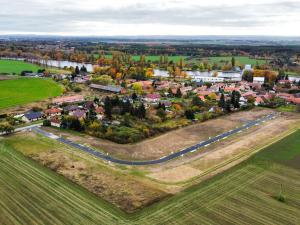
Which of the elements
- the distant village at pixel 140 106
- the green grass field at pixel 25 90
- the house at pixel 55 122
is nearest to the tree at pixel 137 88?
the distant village at pixel 140 106

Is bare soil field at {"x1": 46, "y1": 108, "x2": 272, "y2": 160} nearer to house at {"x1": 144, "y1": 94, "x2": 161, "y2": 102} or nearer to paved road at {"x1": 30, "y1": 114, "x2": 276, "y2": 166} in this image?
paved road at {"x1": 30, "y1": 114, "x2": 276, "y2": 166}

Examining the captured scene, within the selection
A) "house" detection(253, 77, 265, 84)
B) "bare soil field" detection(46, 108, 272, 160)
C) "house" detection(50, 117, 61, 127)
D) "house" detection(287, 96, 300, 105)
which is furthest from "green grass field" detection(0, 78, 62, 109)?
"house" detection(253, 77, 265, 84)

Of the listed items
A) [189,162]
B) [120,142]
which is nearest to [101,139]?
[120,142]

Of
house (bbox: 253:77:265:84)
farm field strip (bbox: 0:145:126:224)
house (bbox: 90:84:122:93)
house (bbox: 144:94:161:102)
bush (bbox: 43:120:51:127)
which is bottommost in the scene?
farm field strip (bbox: 0:145:126:224)

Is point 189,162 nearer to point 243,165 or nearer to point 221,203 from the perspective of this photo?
point 243,165

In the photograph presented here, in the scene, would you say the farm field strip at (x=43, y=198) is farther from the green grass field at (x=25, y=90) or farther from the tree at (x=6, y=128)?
the green grass field at (x=25, y=90)

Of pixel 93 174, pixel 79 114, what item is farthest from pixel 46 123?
pixel 93 174
